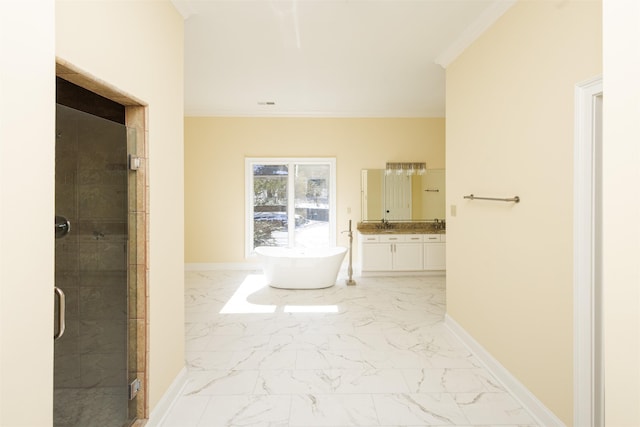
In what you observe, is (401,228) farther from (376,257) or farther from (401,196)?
(376,257)

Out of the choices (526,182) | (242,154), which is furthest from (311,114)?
(526,182)

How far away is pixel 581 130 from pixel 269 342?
2.82 meters

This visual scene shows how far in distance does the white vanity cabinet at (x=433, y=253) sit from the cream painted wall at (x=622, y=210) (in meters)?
5.18

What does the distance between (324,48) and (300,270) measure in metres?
2.87

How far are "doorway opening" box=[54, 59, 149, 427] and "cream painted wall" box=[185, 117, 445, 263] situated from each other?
13.6 ft

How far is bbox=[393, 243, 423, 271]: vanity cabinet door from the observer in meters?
5.84

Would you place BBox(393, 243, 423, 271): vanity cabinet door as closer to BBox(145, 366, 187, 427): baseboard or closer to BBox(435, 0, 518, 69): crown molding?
BBox(435, 0, 518, 69): crown molding

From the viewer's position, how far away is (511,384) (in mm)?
2443

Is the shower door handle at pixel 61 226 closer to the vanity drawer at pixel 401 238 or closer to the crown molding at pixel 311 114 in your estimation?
the crown molding at pixel 311 114

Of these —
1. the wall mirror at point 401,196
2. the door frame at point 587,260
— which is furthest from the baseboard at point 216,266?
the door frame at point 587,260

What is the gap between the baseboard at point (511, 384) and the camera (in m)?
2.08

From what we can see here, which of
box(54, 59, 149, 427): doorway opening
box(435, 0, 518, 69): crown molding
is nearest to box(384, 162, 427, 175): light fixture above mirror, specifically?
box(435, 0, 518, 69): crown molding

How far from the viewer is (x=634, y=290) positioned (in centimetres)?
73

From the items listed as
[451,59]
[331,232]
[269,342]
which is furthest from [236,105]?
[269,342]
